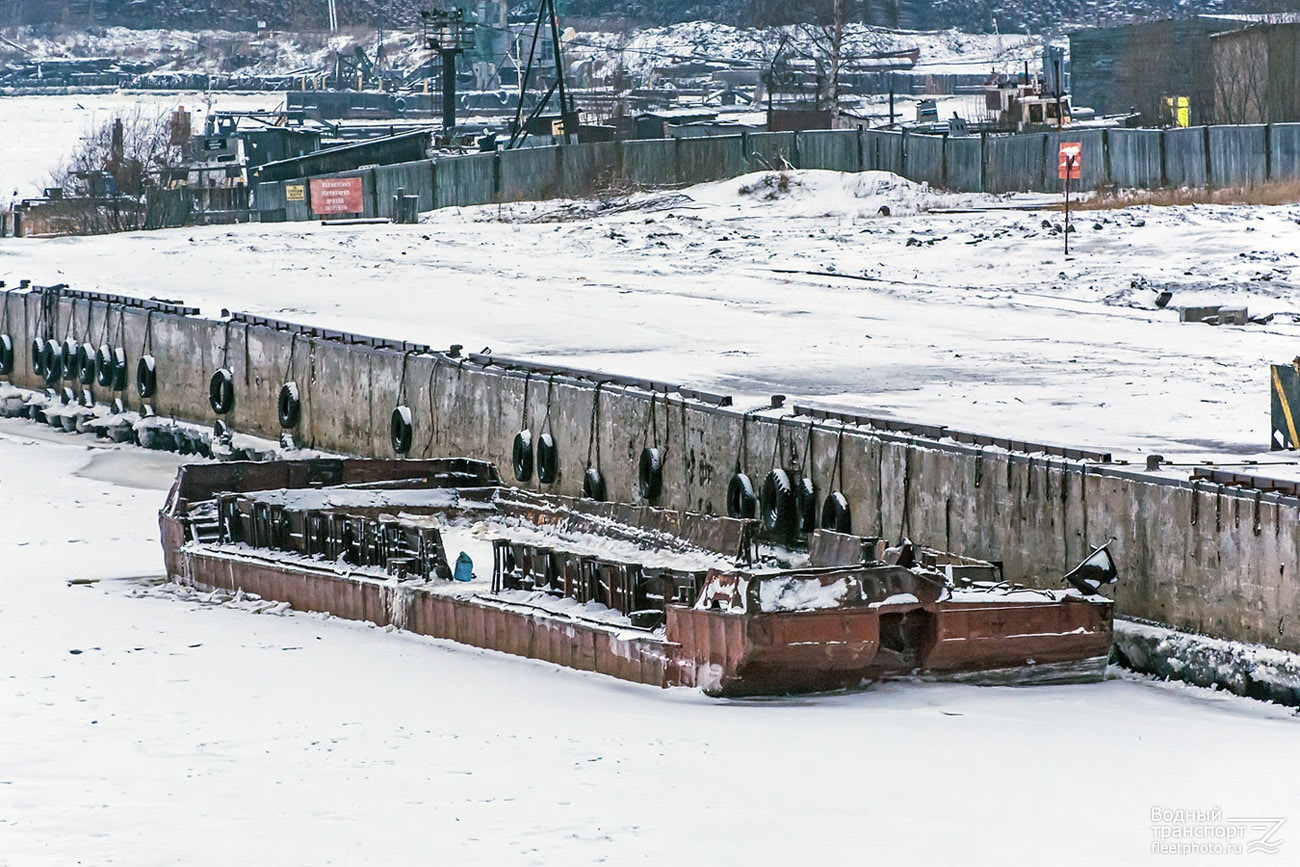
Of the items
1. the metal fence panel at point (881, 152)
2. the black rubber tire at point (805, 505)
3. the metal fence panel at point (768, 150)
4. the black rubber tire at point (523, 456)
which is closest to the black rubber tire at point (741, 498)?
the black rubber tire at point (805, 505)

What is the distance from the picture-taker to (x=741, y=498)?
14375mm

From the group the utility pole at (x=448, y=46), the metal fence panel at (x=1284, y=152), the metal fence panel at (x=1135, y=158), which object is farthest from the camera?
the utility pole at (x=448, y=46)

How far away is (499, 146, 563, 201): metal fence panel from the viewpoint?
4819 centimetres

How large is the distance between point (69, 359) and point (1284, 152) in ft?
74.9

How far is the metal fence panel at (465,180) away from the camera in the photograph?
159 ft

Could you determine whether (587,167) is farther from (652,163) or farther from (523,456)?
(523,456)

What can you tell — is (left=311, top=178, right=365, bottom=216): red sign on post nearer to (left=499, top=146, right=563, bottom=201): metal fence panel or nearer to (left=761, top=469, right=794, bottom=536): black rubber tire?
(left=499, top=146, right=563, bottom=201): metal fence panel

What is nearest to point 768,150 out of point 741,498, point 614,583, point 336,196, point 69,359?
point 336,196

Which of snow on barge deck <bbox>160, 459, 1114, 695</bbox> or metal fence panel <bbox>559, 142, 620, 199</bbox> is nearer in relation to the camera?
snow on barge deck <bbox>160, 459, 1114, 695</bbox>

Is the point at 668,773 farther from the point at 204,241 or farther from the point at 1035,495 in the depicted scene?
the point at 204,241

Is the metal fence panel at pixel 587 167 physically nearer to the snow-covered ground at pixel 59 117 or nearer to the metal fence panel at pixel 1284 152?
the metal fence panel at pixel 1284 152

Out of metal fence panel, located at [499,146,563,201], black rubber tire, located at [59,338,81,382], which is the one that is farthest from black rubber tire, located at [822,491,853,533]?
metal fence panel, located at [499,146,563,201]

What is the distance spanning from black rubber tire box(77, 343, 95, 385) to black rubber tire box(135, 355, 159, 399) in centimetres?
125

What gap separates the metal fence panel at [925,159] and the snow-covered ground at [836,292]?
150 cm
